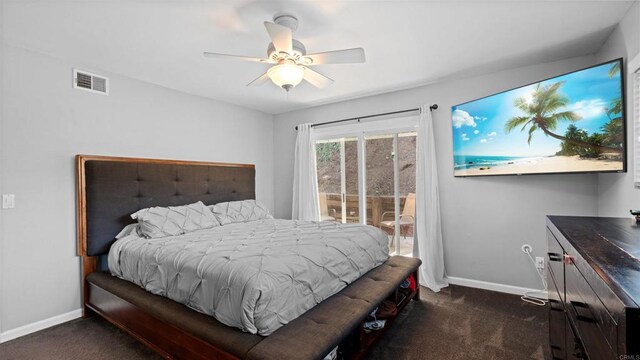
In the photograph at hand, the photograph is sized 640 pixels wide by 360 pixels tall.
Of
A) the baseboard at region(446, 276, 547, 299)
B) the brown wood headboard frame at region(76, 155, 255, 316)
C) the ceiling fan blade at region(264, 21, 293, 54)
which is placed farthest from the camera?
the baseboard at region(446, 276, 547, 299)

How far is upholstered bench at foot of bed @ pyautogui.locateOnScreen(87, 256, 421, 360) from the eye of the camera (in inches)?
57.3

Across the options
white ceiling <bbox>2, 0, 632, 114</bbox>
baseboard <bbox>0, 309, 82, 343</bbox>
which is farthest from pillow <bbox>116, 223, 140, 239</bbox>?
white ceiling <bbox>2, 0, 632, 114</bbox>

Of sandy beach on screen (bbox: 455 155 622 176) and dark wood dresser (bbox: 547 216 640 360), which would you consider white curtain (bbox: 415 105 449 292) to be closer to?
sandy beach on screen (bbox: 455 155 622 176)

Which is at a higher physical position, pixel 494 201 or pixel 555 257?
pixel 494 201

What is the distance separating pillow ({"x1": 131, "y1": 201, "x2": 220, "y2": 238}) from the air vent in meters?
1.31

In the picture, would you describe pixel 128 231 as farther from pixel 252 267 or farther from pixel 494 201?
pixel 494 201

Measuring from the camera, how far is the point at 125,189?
2.91m

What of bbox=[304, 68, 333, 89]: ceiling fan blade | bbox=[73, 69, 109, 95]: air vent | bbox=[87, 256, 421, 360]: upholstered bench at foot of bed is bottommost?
bbox=[87, 256, 421, 360]: upholstered bench at foot of bed

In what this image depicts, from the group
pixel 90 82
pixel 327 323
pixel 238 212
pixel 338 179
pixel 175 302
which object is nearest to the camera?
pixel 327 323

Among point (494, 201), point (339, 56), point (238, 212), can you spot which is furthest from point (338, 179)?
point (339, 56)

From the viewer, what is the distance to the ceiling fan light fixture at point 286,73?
2121 mm

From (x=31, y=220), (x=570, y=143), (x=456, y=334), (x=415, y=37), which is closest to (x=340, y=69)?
(x=415, y=37)

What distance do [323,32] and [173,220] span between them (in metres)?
2.31

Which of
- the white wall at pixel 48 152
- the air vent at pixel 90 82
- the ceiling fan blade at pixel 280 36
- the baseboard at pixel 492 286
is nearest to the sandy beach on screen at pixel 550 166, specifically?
the baseboard at pixel 492 286
